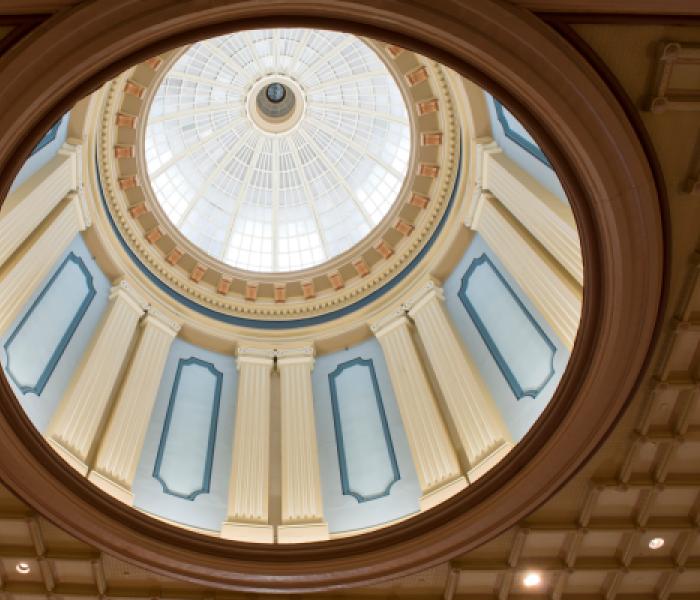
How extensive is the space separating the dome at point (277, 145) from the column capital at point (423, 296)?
10.2 feet

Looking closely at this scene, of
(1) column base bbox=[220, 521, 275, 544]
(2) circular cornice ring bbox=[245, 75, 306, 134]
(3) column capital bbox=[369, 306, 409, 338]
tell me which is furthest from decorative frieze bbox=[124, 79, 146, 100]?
(1) column base bbox=[220, 521, 275, 544]

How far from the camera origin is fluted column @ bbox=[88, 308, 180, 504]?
11.0 m

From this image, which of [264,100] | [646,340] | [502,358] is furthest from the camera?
[264,100]

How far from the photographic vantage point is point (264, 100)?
18797 millimetres

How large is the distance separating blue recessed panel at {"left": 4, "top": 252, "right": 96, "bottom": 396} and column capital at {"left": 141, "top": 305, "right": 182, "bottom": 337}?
4.07 feet

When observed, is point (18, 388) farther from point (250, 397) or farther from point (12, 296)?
point (250, 397)

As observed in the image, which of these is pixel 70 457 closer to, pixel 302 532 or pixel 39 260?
pixel 39 260

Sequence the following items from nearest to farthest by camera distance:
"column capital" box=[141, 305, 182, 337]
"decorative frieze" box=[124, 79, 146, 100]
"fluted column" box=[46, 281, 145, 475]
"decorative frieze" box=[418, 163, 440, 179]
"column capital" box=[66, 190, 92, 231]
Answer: "fluted column" box=[46, 281, 145, 475] < "column capital" box=[66, 190, 92, 231] < "column capital" box=[141, 305, 182, 337] < "decorative frieze" box=[124, 79, 146, 100] < "decorative frieze" box=[418, 163, 440, 179]

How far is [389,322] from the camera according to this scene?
1480cm

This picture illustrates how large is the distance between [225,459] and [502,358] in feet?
17.7

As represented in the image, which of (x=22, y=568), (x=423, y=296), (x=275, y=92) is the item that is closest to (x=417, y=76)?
(x=423, y=296)

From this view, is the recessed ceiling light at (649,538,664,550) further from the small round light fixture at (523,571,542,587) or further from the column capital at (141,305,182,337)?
the column capital at (141,305,182,337)

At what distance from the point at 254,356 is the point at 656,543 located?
27.8 ft

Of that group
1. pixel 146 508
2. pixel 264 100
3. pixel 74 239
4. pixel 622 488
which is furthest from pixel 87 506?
pixel 264 100
